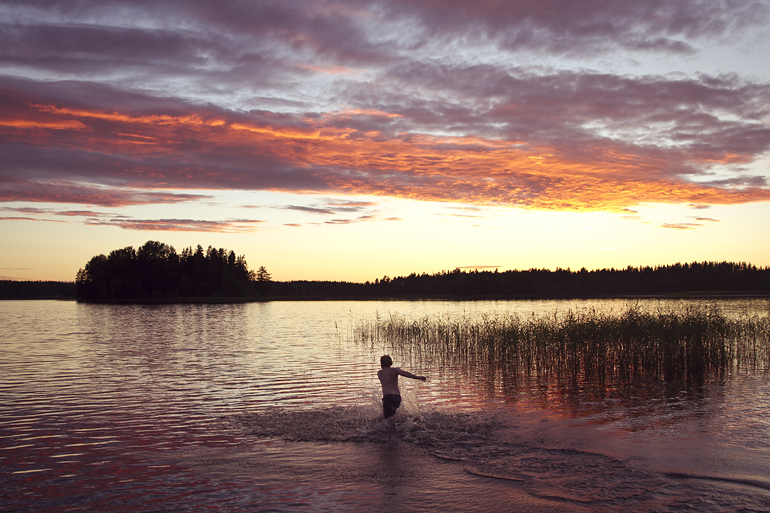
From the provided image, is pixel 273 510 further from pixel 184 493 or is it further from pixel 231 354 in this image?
pixel 231 354

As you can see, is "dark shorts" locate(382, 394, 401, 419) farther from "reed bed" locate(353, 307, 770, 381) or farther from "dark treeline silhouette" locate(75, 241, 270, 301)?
"dark treeline silhouette" locate(75, 241, 270, 301)

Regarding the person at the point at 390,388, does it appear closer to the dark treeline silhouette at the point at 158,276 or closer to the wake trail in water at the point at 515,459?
the wake trail in water at the point at 515,459

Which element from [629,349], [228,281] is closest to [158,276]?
[228,281]

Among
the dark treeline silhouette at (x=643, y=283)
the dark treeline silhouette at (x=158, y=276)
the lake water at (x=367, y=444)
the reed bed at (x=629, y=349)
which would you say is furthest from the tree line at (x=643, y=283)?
the lake water at (x=367, y=444)

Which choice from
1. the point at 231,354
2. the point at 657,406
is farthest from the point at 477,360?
the point at 231,354

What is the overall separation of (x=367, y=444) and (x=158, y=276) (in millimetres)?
166519

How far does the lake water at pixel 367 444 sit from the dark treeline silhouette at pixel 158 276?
5825 inches

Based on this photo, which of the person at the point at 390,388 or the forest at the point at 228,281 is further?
the forest at the point at 228,281

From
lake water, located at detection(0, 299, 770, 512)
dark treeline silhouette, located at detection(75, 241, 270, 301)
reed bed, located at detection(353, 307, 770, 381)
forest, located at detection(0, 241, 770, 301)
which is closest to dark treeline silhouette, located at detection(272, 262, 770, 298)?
forest, located at detection(0, 241, 770, 301)

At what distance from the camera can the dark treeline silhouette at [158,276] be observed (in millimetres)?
162125

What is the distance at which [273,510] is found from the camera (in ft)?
29.1

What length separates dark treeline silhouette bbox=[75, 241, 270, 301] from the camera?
532ft

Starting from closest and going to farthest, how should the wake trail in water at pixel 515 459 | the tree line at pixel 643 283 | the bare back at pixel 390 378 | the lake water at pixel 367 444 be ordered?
the wake trail in water at pixel 515 459 < the lake water at pixel 367 444 < the bare back at pixel 390 378 < the tree line at pixel 643 283

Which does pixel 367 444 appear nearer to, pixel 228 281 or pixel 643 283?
pixel 228 281
